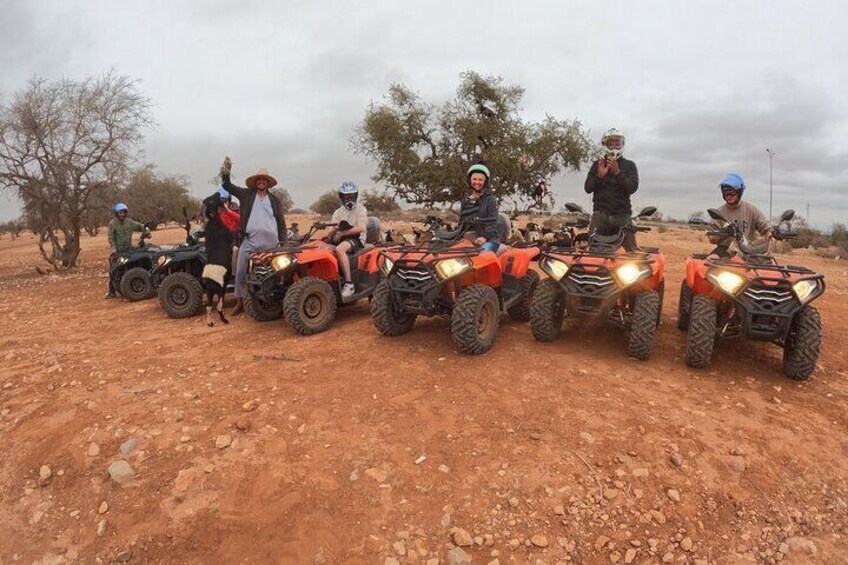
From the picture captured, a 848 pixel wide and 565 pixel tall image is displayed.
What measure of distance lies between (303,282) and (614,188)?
12.0 feet

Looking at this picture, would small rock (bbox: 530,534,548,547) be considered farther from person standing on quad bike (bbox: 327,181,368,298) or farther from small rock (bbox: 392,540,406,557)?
person standing on quad bike (bbox: 327,181,368,298)

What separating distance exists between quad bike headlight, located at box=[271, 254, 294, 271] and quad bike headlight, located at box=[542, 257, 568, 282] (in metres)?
2.89

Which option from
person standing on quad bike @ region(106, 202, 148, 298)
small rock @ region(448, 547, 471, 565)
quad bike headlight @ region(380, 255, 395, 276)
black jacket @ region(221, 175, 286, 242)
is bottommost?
small rock @ region(448, 547, 471, 565)

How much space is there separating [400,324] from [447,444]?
2287 millimetres

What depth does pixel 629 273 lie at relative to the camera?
186 inches

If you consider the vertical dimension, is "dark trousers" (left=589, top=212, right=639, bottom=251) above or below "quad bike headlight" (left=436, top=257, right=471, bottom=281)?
above

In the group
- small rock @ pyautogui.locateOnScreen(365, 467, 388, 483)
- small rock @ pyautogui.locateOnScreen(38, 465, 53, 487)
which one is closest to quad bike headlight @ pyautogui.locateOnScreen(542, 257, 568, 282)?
small rock @ pyautogui.locateOnScreen(365, 467, 388, 483)

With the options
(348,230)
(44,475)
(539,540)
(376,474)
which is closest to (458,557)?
(539,540)

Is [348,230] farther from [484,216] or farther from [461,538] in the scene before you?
[461,538]

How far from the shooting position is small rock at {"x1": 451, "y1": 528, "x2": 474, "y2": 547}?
263 centimetres

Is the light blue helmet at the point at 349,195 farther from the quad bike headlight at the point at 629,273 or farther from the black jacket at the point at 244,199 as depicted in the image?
the quad bike headlight at the point at 629,273

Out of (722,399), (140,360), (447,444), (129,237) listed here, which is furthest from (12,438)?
(129,237)

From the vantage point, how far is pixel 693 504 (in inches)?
112

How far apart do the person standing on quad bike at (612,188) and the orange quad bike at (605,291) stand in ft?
1.50
